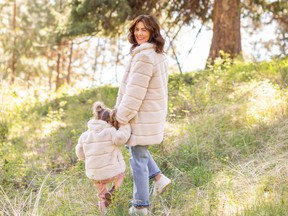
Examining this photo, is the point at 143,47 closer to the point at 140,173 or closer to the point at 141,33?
the point at 141,33

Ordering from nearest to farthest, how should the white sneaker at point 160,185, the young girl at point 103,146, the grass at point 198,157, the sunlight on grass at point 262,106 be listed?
the young girl at point 103,146 → the grass at point 198,157 → the white sneaker at point 160,185 → the sunlight on grass at point 262,106

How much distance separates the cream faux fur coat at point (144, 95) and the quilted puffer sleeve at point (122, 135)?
4 centimetres

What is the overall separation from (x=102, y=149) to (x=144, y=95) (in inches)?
21.3

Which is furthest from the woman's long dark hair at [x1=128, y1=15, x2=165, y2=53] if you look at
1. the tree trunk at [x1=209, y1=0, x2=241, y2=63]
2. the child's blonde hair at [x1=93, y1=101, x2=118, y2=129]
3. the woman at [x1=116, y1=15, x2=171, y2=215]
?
the tree trunk at [x1=209, y1=0, x2=241, y2=63]

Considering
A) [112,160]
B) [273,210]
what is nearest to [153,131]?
[112,160]

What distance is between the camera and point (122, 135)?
3.37m

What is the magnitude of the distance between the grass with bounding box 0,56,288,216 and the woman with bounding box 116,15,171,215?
258mm

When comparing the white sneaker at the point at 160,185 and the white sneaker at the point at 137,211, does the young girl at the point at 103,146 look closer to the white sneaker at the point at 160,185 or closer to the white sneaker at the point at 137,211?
the white sneaker at the point at 137,211

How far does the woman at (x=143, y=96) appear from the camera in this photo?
3.35m

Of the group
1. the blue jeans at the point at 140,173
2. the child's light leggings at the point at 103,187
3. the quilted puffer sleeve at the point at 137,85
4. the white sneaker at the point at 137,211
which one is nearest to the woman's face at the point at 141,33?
the quilted puffer sleeve at the point at 137,85

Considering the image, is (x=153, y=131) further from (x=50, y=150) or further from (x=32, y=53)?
(x=32, y=53)

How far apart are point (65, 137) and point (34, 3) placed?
17.1 meters

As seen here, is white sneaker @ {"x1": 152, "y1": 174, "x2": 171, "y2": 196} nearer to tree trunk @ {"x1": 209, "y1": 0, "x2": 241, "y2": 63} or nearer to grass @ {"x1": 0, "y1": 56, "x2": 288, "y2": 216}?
grass @ {"x1": 0, "y1": 56, "x2": 288, "y2": 216}

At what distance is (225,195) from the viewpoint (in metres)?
3.51
